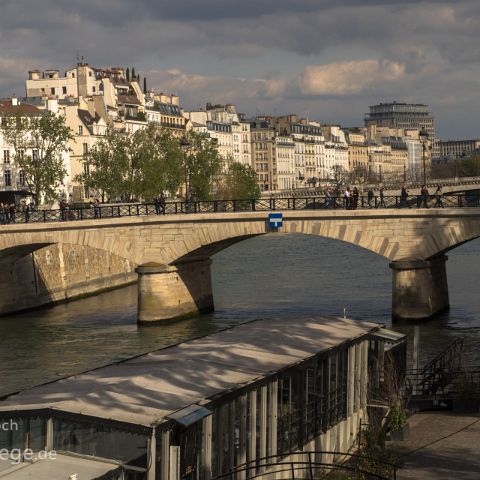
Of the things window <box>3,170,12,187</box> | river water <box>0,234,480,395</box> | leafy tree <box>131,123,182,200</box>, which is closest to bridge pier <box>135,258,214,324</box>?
river water <box>0,234,480,395</box>

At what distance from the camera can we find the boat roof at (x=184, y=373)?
16.6 m

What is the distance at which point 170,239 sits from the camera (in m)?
50.2

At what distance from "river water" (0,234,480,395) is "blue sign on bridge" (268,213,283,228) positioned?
3.54 m

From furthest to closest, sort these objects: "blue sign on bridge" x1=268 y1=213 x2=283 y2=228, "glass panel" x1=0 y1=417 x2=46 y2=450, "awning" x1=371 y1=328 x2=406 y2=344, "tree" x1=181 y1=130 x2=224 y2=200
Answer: "tree" x1=181 y1=130 x2=224 y2=200
"blue sign on bridge" x1=268 y1=213 x2=283 y2=228
"awning" x1=371 y1=328 x2=406 y2=344
"glass panel" x1=0 y1=417 x2=46 y2=450

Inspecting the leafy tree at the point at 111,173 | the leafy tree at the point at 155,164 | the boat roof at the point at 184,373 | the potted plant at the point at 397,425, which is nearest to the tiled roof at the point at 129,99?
the leafy tree at the point at 155,164

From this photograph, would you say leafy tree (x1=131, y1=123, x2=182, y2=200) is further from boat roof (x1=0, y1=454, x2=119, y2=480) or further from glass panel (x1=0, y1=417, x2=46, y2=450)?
boat roof (x1=0, y1=454, x2=119, y2=480)

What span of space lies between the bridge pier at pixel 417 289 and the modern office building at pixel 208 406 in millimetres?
19461

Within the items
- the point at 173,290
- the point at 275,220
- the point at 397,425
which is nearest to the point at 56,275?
the point at 173,290

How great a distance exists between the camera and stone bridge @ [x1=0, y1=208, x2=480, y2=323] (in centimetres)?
4538

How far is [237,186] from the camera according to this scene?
125 meters

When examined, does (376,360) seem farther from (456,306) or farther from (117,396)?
(456,306)

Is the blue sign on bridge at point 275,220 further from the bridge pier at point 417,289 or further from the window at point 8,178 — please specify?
the window at point 8,178

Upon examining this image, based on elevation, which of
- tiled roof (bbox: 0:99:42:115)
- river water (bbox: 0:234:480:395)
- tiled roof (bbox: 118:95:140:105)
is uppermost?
tiled roof (bbox: 118:95:140:105)

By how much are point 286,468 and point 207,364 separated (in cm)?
208
